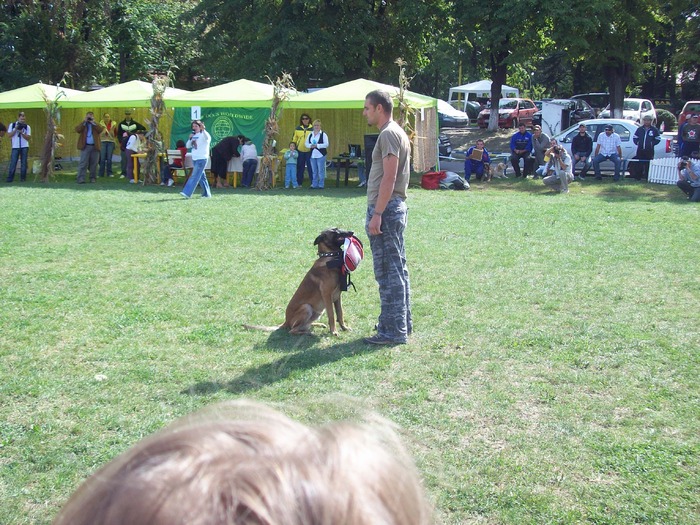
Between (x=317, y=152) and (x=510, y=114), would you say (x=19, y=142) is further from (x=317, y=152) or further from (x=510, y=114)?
(x=510, y=114)

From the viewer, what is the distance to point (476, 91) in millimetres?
45000

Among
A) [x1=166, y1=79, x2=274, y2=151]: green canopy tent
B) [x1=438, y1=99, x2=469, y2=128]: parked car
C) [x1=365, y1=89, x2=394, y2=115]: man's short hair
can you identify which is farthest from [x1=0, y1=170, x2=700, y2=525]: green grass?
[x1=438, y1=99, x2=469, y2=128]: parked car

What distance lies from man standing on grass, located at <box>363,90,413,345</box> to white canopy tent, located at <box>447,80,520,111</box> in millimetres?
40354

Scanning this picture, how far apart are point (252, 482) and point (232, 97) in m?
20.6

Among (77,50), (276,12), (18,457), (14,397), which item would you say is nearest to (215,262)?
(14,397)

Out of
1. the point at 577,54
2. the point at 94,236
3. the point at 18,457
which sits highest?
the point at 577,54

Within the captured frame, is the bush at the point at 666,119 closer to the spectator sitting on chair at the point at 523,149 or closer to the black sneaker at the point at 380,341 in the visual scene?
the spectator sitting on chair at the point at 523,149

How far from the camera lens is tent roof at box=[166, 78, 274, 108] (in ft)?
66.2

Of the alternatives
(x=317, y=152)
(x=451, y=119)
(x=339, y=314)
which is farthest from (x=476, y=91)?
(x=339, y=314)

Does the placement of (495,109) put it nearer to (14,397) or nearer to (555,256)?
(555,256)

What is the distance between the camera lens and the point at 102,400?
4863mm

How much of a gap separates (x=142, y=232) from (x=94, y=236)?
0.78 metres

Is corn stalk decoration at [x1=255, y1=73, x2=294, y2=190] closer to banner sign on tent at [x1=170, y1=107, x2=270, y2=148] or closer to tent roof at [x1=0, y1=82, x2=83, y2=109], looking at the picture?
banner sign on tent at [x1=170, y1=107, x2=270, y2=148]

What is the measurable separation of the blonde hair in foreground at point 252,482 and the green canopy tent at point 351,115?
18.6m
